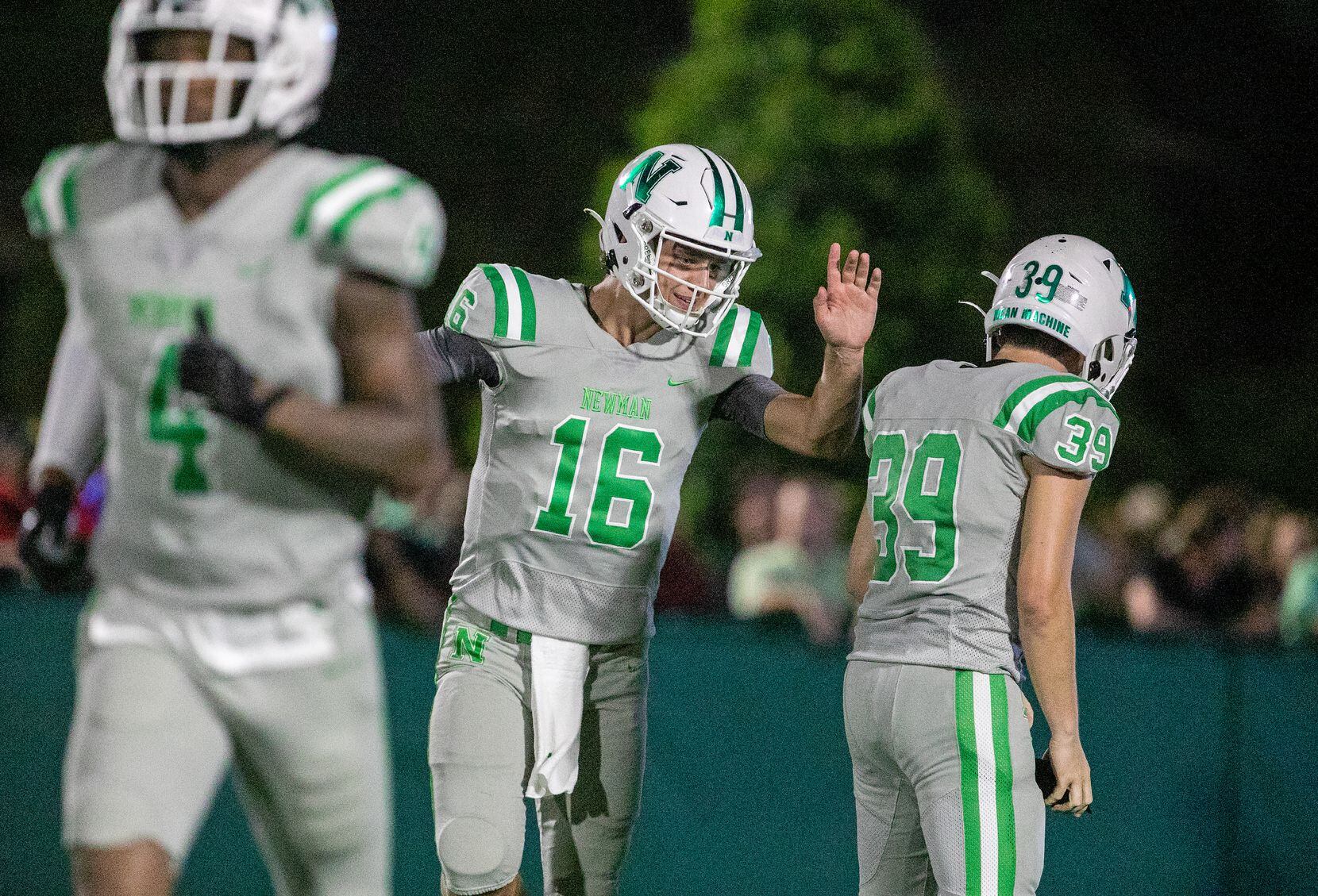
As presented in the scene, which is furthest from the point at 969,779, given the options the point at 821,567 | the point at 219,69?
the point at 821,567

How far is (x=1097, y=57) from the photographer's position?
20.0 m

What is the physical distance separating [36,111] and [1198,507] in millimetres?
13229

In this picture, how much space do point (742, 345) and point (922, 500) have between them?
730mm

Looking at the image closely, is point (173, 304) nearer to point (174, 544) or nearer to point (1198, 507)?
point (174, 544)

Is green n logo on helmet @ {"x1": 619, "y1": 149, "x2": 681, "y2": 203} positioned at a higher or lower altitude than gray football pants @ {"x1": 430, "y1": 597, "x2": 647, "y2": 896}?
higher

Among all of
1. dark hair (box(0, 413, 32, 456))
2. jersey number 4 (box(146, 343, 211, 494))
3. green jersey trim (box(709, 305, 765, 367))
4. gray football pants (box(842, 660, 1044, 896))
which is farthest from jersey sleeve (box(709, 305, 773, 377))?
dark hair (box(0, 413, 32, 456))

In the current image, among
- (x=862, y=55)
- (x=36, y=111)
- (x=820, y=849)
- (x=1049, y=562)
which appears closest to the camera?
(x=1049, y=562)

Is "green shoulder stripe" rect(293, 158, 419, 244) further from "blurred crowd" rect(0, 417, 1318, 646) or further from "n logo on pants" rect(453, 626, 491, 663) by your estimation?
"blurred crowd" rect(0, 417, 1318, 646)

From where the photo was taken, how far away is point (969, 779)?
2980mm

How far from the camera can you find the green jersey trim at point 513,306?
3.55 m

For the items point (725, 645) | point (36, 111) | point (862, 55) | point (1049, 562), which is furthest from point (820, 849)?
point (36, 111)

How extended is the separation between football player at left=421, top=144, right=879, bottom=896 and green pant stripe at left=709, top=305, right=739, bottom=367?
0.12ft

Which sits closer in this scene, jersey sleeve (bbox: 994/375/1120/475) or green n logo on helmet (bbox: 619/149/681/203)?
jersey sleeve (bbox: 994/375/1120/475)

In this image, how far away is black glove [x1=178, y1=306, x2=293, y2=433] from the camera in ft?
7.17
